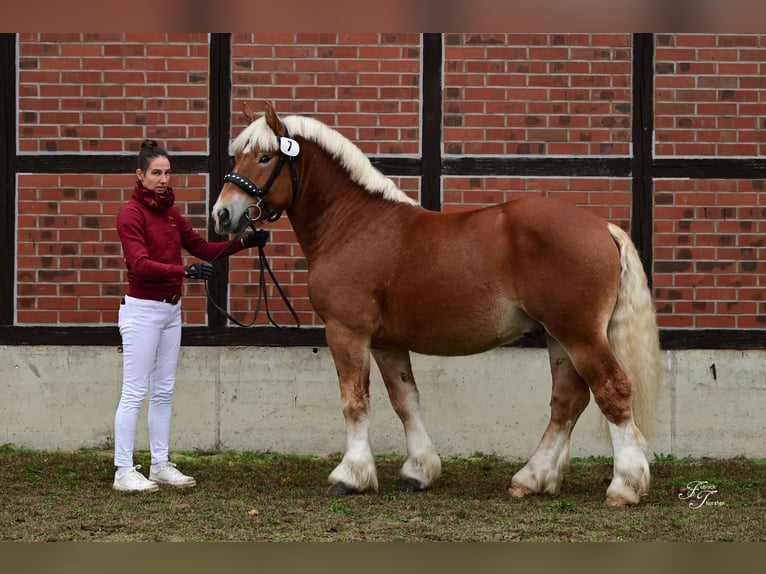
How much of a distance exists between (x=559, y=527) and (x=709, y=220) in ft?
9.96

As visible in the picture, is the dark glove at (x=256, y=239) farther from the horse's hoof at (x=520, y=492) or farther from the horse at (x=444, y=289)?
the horse's hoof at (x=520, y=492)

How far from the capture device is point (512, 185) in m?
6.65

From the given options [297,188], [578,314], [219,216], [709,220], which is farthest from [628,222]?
[219,216]

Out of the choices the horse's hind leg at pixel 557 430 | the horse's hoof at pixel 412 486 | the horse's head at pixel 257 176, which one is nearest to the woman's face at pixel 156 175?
the horse's head at pixel 257 176

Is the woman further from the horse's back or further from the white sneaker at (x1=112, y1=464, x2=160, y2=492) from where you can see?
the horse's back

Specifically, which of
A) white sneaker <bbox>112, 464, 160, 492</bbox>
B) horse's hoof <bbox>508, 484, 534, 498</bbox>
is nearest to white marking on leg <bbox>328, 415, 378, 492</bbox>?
horse's hoof <bbox>508, 484, 534, 498</bbox>

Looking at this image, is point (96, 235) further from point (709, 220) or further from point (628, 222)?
point (709, 220)

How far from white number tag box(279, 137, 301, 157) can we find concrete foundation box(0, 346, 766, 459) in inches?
72.5

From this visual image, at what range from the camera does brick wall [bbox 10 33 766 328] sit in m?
6.62

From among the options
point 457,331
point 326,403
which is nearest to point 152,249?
point 457,331

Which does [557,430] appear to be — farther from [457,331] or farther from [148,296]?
[148,296]

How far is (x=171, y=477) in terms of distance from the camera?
5.56 m

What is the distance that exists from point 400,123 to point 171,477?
109 inches

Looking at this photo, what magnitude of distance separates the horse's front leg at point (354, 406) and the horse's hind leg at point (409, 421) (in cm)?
29
